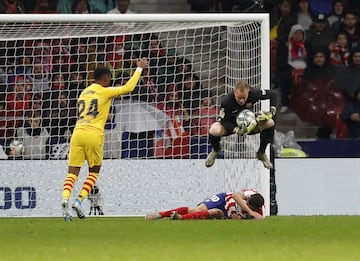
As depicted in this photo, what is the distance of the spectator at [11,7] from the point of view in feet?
70.5

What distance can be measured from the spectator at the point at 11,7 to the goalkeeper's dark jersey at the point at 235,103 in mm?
6468

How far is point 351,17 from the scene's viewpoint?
877 inches

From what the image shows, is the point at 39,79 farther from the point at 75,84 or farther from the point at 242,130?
the point at 242,130

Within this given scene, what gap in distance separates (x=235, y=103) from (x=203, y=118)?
8.67ft

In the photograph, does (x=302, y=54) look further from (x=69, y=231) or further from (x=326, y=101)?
(x=69, y=231)

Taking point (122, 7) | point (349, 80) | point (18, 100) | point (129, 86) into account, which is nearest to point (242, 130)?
point (129, 86)

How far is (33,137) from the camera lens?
18.2 m

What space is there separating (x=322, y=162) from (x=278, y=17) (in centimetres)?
466

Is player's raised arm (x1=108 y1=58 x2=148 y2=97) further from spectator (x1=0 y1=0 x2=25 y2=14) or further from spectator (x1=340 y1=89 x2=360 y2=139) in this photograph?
spectator (x1=340 y1=89 x2=360 y2=139)

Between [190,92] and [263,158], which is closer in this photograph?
[263,158]

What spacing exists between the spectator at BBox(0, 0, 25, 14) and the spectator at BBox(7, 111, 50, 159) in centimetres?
363

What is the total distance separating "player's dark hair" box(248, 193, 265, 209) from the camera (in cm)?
1567

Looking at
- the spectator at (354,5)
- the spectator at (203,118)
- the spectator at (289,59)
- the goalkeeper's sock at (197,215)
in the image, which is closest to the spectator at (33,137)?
the spectator at (203,118)

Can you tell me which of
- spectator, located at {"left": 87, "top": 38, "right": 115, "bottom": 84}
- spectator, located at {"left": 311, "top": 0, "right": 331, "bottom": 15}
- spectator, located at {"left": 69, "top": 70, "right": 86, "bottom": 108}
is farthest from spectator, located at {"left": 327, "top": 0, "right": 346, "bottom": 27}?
spectator, located at {"left": 69, "top": 70, "right": 86, "bottom": 108}
